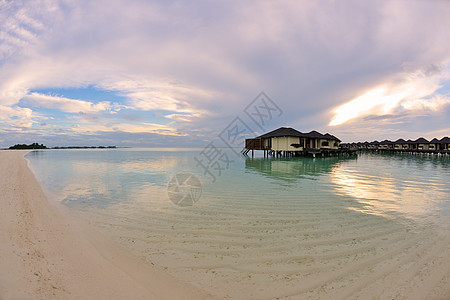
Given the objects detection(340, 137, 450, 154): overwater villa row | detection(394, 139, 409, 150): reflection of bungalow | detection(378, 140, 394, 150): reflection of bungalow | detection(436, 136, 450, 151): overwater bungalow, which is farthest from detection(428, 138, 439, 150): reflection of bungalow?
detection(378, 140, 394, 150): reflection of bungalow

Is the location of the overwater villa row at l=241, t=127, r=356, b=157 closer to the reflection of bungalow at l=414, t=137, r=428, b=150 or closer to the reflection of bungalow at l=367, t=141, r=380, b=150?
the reflection of bungalow at l=414, t=137, r=428, b=150

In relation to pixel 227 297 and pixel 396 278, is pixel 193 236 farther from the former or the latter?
pixel 396 278

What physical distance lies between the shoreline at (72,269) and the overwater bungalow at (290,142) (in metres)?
31.5

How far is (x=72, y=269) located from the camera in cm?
312

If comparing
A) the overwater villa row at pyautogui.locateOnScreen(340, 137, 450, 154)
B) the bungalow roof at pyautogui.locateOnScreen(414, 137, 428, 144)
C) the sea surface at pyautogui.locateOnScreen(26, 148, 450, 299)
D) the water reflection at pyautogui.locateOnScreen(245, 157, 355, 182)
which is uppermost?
the bungalow roof at pyautogui.locateOnScreen(414, 137, 428, 144)

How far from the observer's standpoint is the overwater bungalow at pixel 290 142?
33438 mm

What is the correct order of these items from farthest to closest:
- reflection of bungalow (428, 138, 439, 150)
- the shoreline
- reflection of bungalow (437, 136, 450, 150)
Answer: reflection of bungalow (428, 138, 439, 150) < reflection of bungalow (437, 136, 450, 150) < the shoreline

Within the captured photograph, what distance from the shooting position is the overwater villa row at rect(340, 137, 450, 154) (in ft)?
168

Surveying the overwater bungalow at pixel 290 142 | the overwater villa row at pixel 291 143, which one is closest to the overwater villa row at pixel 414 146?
the overwater villa row at pixel 291 143

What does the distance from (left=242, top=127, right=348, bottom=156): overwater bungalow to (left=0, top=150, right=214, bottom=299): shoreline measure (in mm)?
31515

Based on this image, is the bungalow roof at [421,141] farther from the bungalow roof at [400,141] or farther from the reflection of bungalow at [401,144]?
the bungalow roof at [400,141]

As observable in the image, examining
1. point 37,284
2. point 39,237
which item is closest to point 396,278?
point 37,284

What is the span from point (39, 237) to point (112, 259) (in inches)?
89.0

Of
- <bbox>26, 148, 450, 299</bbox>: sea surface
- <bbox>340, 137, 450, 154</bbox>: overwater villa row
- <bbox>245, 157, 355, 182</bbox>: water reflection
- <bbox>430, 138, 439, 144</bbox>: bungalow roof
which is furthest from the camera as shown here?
<bbox>430, 138, 439, 144</bbox>: bungalow roof
